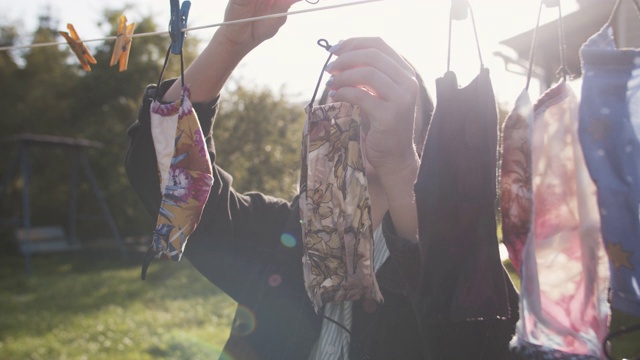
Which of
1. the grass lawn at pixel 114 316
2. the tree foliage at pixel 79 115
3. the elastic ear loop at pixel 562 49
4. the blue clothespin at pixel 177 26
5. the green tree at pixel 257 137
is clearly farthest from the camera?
the tree foliage at pixel 79 115

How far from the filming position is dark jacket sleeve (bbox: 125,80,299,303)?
58.1 inches

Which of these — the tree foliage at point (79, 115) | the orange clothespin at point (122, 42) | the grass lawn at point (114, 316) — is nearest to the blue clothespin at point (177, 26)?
the orange clothespin at point (122, 42)

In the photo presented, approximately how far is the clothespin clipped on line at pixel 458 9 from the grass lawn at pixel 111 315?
4295mm

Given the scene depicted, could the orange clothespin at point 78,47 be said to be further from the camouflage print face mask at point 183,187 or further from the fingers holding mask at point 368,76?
the fingers holding mask at point 368,76

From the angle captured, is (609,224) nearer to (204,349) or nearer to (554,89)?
(554,89)

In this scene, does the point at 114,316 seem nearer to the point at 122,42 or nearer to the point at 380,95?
the point at 122,42

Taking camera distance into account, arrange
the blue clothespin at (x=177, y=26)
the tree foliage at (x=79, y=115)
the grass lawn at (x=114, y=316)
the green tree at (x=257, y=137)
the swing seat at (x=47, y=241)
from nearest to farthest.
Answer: the blue clothespin at (x=177, y=26), the grass lawn at (x=114, y=316), the green tree at (x=257, y=137), the swing seat at (x=47, y=241), the tree foliage at (x=79, y=115)

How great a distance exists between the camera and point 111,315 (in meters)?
6.04

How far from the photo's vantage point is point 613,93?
Result: 0.82 metres

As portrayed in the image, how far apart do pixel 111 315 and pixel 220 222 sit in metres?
4.98

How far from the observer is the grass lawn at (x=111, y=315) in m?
4.91

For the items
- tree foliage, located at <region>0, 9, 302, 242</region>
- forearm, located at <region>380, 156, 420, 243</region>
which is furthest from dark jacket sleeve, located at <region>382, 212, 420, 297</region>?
tree foliage, located at <region>0, 9, 302, 242</region>

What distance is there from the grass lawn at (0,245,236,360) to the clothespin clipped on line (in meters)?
4.30

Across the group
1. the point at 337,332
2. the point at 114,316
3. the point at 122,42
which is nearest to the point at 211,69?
the point at 122,42
